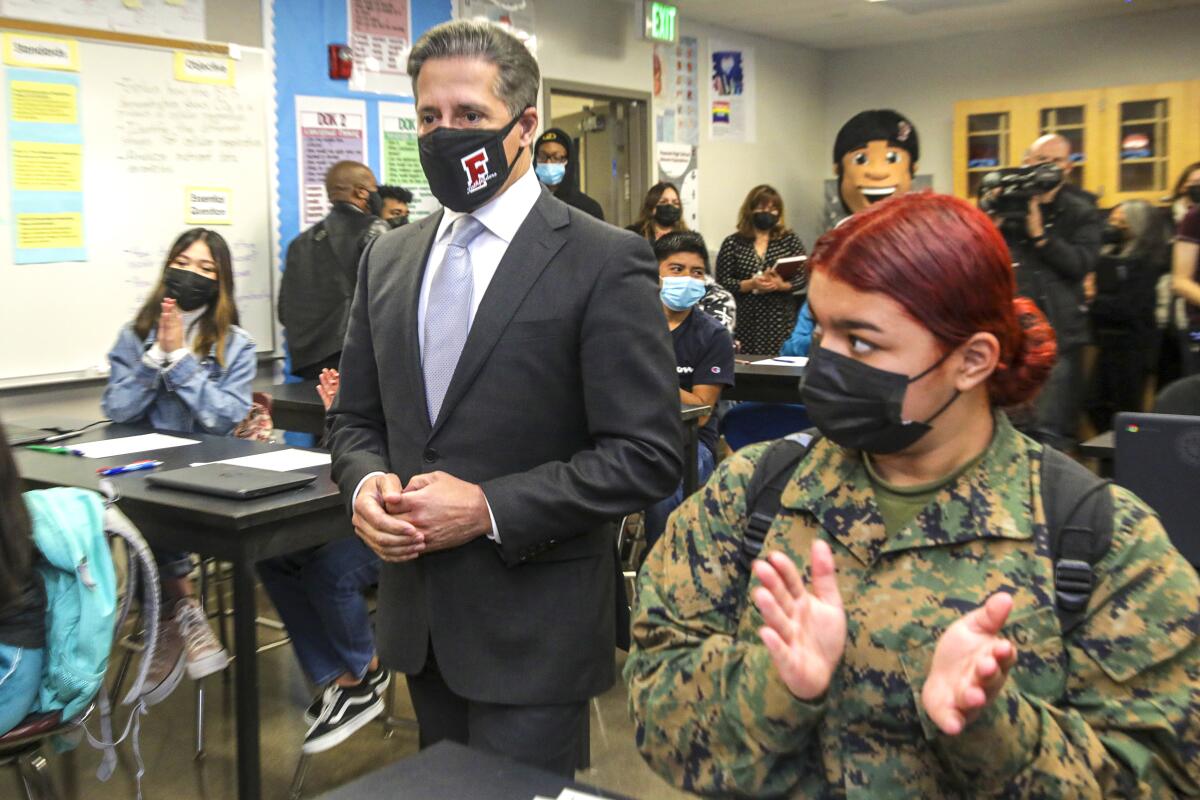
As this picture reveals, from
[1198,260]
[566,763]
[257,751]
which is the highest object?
[1198,260]

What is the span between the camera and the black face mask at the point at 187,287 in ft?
11.0

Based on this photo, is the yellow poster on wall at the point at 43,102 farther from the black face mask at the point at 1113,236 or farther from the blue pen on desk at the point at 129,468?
the black face mask at the point at 1113,236

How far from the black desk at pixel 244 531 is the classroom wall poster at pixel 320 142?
2.96 m

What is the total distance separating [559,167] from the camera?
17.5 feet

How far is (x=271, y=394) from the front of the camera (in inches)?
166

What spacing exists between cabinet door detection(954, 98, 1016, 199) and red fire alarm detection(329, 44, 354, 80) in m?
5.19

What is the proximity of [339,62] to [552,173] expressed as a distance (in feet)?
3.90

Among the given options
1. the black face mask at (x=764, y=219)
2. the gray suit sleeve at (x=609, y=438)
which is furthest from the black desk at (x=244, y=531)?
the black face mask at (x=764, y=219)

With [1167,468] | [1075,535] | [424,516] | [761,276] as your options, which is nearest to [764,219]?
[761,276]

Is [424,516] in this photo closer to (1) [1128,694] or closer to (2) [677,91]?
(1) [1128,694]

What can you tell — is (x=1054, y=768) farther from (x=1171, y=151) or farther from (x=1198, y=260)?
(x=1171, y=151)

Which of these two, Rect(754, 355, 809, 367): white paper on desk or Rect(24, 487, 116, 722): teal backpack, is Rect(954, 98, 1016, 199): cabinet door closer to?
Rect(754, 355, 809, 367): white paper on desk

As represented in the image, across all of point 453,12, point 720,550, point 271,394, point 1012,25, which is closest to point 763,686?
point 720,550

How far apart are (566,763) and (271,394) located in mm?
2930
